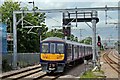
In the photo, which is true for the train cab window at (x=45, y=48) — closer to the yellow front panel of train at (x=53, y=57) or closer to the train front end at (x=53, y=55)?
the train front end at (x=53, y=55)

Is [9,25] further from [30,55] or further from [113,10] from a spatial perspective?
[113,10]

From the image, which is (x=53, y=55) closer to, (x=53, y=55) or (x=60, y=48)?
(x=53, y=55)

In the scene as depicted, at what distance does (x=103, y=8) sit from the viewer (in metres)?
27.5

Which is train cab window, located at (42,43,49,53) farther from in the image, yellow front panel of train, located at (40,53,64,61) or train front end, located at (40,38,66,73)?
yellow front panel of train, located at (40,53,64,61)

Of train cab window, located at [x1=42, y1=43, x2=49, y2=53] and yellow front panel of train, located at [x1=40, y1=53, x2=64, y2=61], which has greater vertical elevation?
train cab window, located at [x1=42, y1=43, x2=49, y2=53]

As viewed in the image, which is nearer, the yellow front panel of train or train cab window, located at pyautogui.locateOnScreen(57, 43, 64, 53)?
the yellow front panel of train

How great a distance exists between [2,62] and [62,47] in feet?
21.0

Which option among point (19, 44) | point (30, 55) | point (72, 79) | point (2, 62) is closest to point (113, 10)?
point (72, 79)

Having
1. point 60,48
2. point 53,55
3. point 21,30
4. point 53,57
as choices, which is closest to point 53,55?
point 53,55

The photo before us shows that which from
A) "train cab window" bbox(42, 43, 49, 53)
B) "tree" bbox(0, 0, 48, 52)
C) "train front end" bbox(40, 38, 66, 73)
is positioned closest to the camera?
"train front end" bbox(40, 38, 66, 73)

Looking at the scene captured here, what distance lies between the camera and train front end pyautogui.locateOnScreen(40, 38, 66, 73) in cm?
2433

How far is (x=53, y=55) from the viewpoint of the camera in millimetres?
24344

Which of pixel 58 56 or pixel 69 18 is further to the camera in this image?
pixel 69 18

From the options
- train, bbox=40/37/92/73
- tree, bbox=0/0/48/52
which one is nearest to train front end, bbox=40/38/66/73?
train, bbox=40/37/92/73
